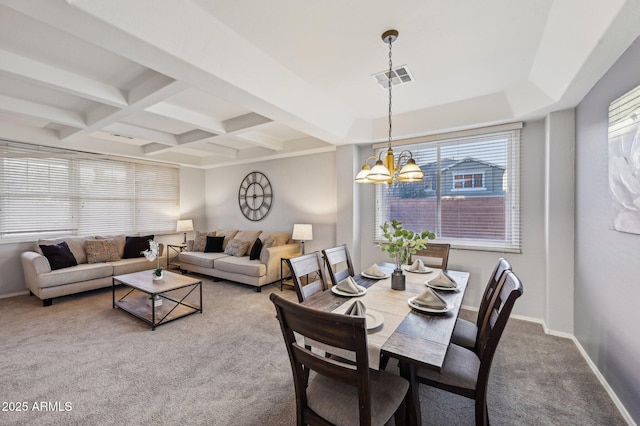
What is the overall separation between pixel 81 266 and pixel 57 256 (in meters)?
0.32

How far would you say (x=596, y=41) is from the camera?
5.51ft

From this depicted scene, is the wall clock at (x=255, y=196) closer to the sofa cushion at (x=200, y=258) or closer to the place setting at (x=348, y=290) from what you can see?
the sofa cushion at (x=200, y=258)

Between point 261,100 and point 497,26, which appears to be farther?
point 261,100

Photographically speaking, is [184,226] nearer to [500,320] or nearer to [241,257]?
[241,257]

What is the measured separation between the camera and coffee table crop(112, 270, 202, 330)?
3127 mm

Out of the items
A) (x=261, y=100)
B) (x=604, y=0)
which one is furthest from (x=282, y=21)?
(x=604, y=0)

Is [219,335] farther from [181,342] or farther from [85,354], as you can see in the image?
[85,354]

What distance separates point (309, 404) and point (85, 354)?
2456 millimetres

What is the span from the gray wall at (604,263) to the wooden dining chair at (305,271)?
6.74 ft

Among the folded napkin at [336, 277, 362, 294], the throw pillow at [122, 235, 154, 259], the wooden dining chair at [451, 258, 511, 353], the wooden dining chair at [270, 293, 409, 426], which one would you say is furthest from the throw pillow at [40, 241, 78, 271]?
the wooden dining chair at [451, 258, 511, 353]

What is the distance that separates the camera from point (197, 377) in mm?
2137

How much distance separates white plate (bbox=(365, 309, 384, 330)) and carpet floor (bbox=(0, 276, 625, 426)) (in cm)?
86

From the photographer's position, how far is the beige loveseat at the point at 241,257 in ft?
14.2

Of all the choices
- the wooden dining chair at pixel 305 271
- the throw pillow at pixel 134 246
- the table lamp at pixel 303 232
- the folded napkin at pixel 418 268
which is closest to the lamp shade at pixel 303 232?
the table lamp at pixel 303 232
